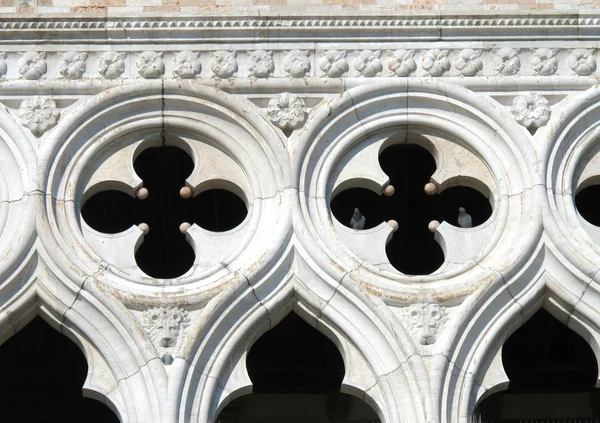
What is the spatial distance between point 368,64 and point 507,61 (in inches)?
41.0

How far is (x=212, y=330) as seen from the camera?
14391 mm

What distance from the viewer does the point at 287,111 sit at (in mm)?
15242

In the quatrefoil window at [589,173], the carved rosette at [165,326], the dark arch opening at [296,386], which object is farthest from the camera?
the dark arch opening at [296,386]

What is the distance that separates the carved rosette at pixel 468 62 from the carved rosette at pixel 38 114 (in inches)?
118

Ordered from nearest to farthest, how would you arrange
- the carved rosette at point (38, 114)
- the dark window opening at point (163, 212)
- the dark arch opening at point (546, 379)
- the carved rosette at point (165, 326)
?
the carved rosette at point (165, 326) < the carved rosette at point (38, 114) < the dark window opening at point (163, 212) < the dark arch opening at point (546, 379)

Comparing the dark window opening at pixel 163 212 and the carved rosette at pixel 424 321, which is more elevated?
the dark window opening at pixel 163 212

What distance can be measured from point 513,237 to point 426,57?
1.60m

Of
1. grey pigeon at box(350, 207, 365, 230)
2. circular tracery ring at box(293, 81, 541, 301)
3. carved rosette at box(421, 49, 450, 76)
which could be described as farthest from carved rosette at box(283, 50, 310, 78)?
grey pigeon at box(350, 207, 365, 230)

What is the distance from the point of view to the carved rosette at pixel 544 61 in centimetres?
1550

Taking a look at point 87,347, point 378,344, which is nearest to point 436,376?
point 378,344

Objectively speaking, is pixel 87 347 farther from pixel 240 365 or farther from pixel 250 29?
pixel 250 29

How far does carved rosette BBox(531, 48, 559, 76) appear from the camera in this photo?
1550 centimetres

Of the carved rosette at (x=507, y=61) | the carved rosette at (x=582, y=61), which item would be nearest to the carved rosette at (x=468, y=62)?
the carved rosette at (x=507, y=61)

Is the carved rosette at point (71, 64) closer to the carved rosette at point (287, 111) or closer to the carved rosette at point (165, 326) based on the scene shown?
the carved rosette at point (287, 111)
